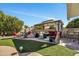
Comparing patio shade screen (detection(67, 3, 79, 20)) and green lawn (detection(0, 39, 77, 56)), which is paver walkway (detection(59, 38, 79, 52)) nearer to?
green lawn (detection(0, 39, 77, 56))

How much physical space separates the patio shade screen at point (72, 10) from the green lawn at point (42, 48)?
0.34 metres

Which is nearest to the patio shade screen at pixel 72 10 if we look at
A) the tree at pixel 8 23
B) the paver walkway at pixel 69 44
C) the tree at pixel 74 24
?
the tree at pixel 74 24

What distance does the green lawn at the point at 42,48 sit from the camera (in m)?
2.59

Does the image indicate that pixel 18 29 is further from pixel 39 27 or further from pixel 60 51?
pixel 60 51

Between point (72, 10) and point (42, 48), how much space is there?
0.49 m

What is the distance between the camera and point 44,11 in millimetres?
2613

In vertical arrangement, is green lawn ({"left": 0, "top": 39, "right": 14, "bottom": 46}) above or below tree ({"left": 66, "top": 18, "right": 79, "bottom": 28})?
below

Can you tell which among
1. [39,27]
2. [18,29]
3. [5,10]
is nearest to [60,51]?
[39,27]

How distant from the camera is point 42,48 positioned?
2617 millimetres

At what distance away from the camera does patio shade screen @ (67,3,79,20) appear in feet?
8.50

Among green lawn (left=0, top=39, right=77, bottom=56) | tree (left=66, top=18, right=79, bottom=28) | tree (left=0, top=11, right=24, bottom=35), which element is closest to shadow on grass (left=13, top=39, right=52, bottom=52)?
green lawn (left=0, top=39, right=77, bottom=56)

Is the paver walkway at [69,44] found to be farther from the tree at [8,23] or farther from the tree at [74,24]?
the tree at [8,23]

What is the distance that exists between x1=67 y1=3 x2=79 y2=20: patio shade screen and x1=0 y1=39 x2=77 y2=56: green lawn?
34 cm

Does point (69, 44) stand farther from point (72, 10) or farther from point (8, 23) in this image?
point (8, 23)
